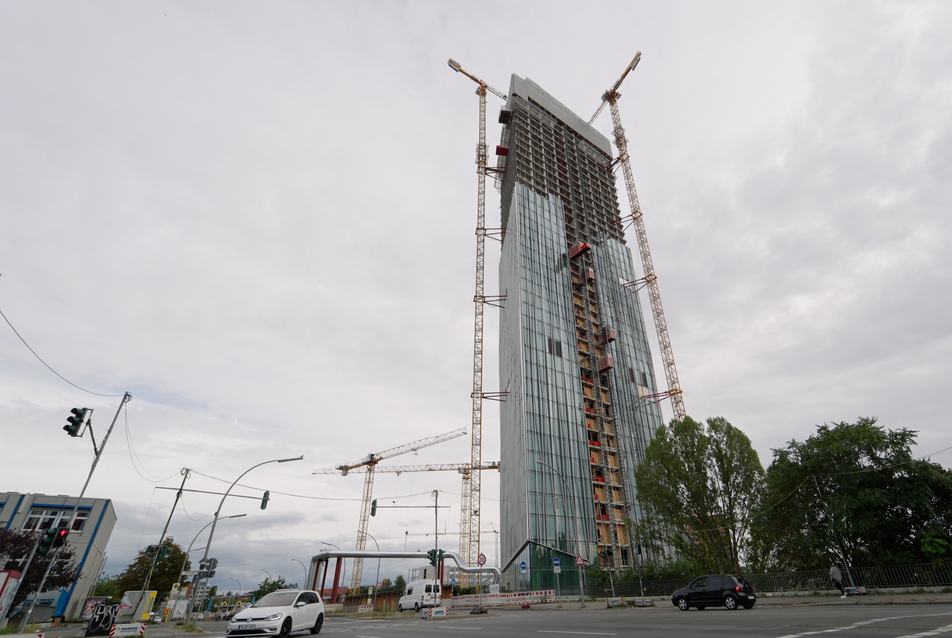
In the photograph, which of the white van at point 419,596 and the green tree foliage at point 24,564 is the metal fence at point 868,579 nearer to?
the white van at point 419,596

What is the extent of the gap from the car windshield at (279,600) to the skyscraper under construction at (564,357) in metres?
34.6

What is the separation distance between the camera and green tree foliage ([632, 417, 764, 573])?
3183 cm

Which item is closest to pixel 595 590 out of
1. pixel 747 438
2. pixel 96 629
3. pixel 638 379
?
pixel 747 438

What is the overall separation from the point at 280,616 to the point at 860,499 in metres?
29.2

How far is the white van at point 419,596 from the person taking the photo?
4025cm

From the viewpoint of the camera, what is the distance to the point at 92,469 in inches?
837

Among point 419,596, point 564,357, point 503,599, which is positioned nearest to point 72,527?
point 419,596

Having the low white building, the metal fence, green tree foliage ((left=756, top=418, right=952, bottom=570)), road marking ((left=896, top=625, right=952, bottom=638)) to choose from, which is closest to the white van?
the metal fence

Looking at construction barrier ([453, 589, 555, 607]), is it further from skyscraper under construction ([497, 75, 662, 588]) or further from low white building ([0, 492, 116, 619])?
low white building ([0, 492, 116, 619])

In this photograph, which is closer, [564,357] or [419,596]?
[419,596]

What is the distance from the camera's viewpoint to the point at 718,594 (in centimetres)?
2023

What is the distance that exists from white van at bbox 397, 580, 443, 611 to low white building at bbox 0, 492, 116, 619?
41.0 m

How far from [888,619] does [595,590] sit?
3362 centimetres

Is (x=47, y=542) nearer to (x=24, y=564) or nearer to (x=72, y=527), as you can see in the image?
(x=24, y=564)
